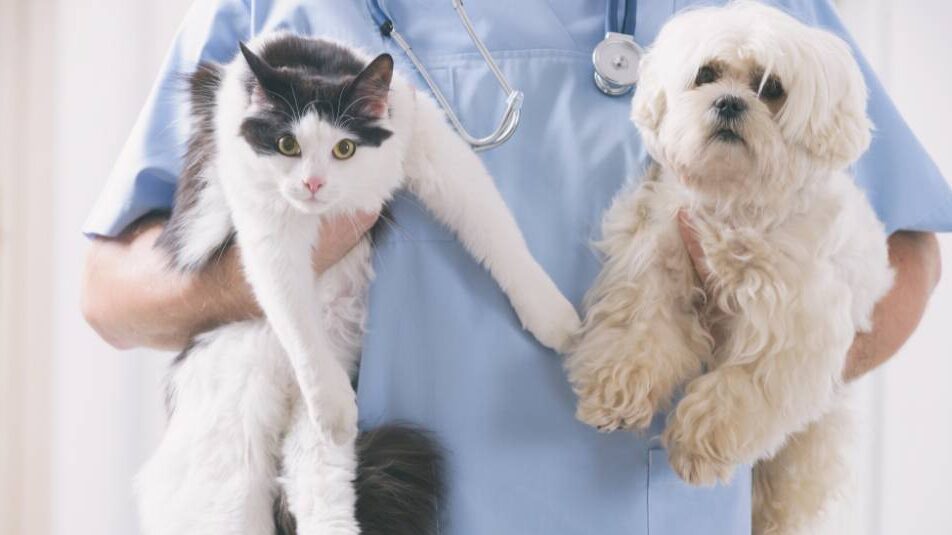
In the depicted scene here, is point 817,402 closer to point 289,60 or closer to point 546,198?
point 546,198

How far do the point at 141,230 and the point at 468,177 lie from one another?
1.51 ft

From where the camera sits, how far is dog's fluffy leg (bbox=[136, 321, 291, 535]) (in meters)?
0.92

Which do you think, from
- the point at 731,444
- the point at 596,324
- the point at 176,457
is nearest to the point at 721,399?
the point at 731,444

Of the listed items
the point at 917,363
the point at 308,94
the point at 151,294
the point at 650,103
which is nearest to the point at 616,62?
the point at 650,103

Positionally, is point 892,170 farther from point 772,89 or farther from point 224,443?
point 224,443

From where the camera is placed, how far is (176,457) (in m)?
0.96

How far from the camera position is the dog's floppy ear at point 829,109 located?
1.01 m

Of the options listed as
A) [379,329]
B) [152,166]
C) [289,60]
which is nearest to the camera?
[289,60]

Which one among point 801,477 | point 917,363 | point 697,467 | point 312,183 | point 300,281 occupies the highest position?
point 312,183

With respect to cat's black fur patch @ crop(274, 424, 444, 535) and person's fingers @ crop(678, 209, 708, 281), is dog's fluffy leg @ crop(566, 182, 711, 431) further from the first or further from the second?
cat's black fur patch @ crop(274, 424, 444, 535)

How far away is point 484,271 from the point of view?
3.38 ft

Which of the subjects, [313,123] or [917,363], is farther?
[917,363]

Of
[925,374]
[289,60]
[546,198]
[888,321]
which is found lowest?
[925,374]

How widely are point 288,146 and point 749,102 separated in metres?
0.50
